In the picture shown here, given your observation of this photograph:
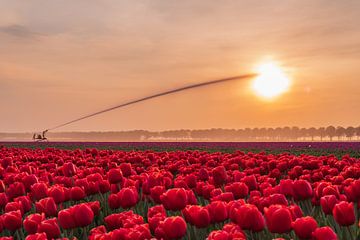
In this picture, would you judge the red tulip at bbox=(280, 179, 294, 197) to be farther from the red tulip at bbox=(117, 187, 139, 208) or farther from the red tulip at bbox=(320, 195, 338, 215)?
the red tulip at bbox=(117, 187, 139, 208)

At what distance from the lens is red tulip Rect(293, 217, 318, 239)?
412 centimetres

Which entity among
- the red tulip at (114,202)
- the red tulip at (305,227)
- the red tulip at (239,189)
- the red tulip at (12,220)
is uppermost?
the red tulip at (239,189)

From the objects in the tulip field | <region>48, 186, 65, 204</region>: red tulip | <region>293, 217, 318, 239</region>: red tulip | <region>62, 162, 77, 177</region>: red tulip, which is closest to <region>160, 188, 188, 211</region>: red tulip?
the tulip field

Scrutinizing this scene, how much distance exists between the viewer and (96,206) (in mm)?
6062

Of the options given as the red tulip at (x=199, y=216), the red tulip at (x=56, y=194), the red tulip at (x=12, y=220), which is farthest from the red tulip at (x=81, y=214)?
the red tulip at (x=56, y=194)

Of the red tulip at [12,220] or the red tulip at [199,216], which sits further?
the red tulip at [12,220]

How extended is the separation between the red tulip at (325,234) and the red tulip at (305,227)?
0.92ft

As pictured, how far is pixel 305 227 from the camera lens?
13.6 ft

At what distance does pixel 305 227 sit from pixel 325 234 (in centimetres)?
40

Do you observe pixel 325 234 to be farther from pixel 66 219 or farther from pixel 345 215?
pixel 66 219

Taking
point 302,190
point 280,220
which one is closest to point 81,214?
point 280,220

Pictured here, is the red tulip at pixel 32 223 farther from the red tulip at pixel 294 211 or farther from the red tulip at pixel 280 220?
the red tulip at pixel 294 211

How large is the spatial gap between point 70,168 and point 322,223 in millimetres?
5745

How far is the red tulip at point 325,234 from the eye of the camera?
3713mm
